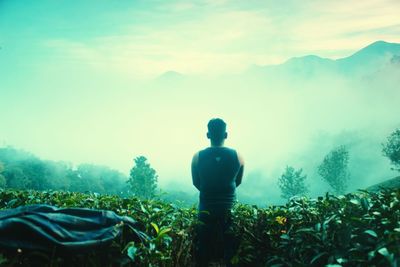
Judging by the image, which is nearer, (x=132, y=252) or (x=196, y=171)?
(x=132, y=252)

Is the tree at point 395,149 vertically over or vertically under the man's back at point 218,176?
over

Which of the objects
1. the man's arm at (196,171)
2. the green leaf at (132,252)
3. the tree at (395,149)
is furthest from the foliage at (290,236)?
the tree at (395,149)

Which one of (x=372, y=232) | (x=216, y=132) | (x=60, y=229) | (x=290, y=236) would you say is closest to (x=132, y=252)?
(x=60, y=229)

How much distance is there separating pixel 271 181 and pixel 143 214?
14673cm

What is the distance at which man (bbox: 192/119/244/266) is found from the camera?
5.04m

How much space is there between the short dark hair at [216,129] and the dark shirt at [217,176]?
0.22 metres

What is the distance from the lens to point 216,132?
5.44 meters

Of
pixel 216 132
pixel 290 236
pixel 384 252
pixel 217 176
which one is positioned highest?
pixel 216 132

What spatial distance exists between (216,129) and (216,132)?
0.15 feet

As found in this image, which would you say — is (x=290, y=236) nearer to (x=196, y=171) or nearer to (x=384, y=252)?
(x=384, y=252)

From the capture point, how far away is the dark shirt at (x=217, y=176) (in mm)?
5117

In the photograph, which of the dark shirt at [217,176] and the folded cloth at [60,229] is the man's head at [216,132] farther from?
the folded cloth at [60,229]

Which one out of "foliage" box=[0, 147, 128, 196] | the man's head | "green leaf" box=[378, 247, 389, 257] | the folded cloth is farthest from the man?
"foliage" box=[0, 147, 128, 196]

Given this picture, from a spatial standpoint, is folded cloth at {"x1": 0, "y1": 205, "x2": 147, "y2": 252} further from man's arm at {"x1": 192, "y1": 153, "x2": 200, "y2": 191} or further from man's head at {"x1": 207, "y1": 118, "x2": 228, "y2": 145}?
man's head at {"x1": 207, "y1": 118, "x2": 228, "y2": 145}
